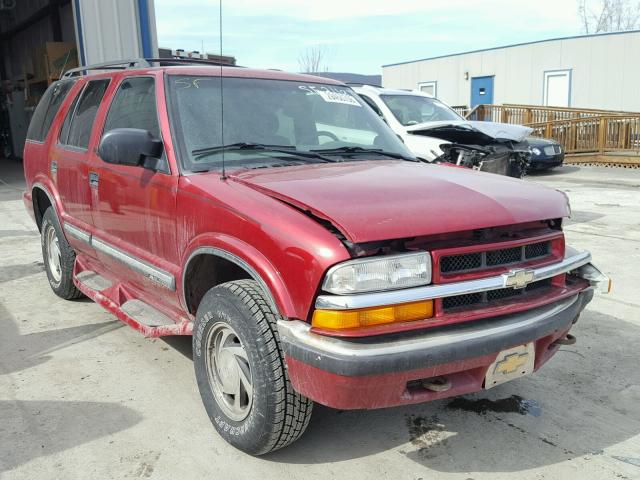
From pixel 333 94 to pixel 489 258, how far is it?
1.92 metres

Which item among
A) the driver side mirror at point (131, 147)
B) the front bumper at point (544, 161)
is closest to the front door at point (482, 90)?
the front bumper at point (544, 161)

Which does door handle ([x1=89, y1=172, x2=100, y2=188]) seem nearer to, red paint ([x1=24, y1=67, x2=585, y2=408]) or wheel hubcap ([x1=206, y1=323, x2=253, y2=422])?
red paint ([x1=24, y1=67, x2=585, y2=408])

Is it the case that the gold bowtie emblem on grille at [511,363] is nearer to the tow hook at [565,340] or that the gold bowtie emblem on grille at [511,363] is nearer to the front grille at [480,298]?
the front grille at [480,298]

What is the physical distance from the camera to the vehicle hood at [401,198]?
7.80 feet

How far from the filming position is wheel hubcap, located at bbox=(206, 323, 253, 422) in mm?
2768

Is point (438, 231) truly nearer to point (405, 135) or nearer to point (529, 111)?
point (405, 135)

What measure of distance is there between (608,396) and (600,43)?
22.8 m

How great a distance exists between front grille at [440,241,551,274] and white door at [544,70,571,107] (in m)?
23.8

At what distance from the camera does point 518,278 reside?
8.34 ft

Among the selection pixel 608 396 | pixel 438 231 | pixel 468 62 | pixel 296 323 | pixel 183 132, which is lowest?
pixel 608 396

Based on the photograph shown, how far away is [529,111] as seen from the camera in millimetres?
19125

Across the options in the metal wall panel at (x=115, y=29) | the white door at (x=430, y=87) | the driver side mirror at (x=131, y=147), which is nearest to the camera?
the driver side mirror at (x=131, y=147)

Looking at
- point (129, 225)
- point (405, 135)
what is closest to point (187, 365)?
point (129, 225)

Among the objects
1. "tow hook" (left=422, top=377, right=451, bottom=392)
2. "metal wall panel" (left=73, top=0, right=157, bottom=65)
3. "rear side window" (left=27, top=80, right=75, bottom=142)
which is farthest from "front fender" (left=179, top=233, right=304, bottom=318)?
"metal wall panel" (left=73, top=0, right=157, bottom=65)
